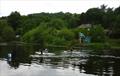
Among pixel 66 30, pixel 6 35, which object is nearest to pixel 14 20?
pixel 6 35

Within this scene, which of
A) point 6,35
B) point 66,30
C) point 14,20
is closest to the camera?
point 66,30

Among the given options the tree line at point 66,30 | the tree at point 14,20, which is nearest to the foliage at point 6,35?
the tree line at point 66,30

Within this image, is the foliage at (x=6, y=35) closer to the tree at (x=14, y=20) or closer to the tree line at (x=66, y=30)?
the tree line at (x=66, y=30)

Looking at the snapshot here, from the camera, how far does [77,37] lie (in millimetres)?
76938

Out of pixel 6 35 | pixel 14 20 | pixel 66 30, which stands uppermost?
pixel 14 20

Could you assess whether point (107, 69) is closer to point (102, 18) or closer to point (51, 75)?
point (51, 75)

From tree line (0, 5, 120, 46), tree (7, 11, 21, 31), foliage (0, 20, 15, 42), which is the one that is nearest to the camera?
tree line (0, 5, 120, 46)

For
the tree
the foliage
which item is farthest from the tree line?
the tree

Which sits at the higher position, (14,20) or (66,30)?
(14,20)

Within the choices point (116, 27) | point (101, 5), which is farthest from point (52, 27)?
point (101, 5)

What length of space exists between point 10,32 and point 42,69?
187 ft

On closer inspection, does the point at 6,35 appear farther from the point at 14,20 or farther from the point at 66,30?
the point at 14,20

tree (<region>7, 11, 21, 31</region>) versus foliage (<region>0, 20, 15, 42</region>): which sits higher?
tree (<region>7, 11, 21, 31</region>)

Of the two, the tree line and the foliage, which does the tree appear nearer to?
the tree line
